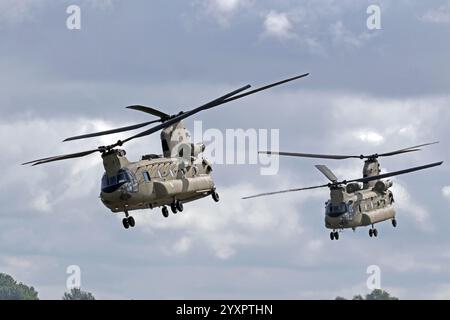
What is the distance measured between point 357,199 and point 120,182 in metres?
47.6

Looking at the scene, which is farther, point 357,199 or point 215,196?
point 357,199

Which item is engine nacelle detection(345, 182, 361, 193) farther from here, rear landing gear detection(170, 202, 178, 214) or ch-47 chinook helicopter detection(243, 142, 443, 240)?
rear landing gear detection(170, 202, 178, 214)

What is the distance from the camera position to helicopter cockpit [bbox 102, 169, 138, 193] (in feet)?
331

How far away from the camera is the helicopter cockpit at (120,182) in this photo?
101 m

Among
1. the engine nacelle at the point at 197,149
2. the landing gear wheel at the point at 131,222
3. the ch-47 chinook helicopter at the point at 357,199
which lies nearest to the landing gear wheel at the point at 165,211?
the landing gear wheel at the point at 131,222

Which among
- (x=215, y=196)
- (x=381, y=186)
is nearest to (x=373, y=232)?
(x=381, y=186)

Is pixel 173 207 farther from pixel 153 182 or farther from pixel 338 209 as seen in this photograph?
pixel 338 209

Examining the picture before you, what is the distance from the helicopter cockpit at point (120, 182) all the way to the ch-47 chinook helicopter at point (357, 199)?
34444 millimetres

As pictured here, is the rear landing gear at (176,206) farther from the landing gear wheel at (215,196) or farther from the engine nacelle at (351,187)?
the engine nacelle at (351,187)

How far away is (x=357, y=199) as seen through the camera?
142m

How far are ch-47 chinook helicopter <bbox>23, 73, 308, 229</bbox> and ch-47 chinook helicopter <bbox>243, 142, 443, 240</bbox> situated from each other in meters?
22.9
